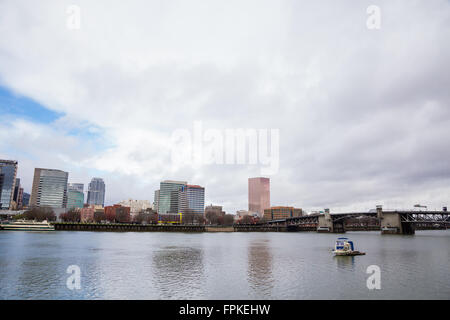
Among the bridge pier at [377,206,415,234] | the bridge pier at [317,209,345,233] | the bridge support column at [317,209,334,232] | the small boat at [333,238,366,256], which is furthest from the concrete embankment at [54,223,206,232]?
the small boat at [333,238,366,256]

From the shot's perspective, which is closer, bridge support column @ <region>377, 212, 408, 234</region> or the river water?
the river water

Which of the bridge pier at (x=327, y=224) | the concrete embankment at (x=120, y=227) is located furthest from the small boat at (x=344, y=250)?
the bridge pier at (x=327, y=224)

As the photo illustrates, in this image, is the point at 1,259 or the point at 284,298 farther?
the point at 1,259

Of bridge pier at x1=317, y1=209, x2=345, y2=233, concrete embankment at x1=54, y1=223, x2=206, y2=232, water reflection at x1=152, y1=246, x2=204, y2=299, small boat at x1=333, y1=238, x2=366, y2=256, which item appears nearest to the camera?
water reflection at x1=152, y1=246, x2=204, y2=299

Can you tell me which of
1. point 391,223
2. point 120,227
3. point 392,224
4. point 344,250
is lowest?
point 120,227

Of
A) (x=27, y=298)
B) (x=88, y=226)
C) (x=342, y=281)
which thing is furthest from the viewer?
(x=88, y=226)

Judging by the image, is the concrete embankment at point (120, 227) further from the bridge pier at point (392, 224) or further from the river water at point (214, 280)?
the river water at point (214, 280)

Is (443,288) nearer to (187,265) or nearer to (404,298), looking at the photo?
(404,298)

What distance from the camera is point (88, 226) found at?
543 ft

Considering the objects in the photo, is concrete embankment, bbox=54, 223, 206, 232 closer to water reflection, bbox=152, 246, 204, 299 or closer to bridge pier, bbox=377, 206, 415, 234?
bridge pier, bbox=377, 206, 415, 234

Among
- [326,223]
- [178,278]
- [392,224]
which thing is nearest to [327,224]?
[326,223]

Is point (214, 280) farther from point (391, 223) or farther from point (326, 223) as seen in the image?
point (326, 223)
